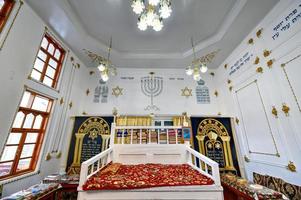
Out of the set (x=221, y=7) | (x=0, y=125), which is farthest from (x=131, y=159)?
(x=221, y=7)

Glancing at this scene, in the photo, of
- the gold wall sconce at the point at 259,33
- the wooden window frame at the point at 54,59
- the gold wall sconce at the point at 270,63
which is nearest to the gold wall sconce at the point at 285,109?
the gold wall sconce at the point at 270,63

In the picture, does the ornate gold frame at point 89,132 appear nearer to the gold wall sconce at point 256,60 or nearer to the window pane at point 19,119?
the window pane at point 19,119

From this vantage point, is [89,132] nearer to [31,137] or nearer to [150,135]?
[31,137]

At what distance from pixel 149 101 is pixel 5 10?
3882 millimetres

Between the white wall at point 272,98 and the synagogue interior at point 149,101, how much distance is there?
2 cm

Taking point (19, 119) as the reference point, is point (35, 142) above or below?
below

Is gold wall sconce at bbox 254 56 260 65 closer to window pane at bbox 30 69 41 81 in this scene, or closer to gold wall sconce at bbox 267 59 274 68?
gold wall sconce at bbox 267 59 274 68

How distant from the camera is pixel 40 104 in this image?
123 inches

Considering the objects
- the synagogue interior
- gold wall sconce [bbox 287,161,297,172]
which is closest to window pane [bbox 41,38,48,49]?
the synagogue interior

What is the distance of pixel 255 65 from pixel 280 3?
124 cm

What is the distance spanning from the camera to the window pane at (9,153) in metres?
2.38

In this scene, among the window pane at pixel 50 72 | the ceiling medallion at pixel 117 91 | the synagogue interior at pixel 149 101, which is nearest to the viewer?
the synagogue interior at pixel 149 101

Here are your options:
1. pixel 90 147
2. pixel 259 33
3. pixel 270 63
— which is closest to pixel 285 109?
pixel 270 63

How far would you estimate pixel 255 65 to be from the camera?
3.21m
